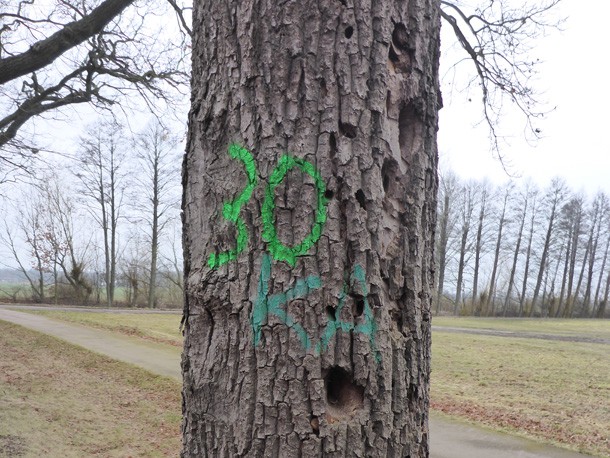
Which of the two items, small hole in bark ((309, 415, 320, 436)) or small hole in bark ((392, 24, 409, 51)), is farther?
small hole in bark ((392, 24, 409, 51))

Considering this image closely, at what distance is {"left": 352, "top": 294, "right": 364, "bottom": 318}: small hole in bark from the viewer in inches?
55.1

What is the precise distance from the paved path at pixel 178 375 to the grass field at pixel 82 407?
65 cm

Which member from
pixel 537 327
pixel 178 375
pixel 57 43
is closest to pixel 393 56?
pixel 57 43

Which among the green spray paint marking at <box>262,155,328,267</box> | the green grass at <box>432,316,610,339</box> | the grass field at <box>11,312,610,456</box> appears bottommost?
the green grass at <box>432,316,610,339</box>

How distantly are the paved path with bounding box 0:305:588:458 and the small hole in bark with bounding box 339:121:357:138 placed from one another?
5.38 m

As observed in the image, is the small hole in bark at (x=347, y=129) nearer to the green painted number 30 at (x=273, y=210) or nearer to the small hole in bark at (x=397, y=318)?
the green painted number 30 at (x=273, y=210)

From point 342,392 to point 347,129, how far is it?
29.1 inches

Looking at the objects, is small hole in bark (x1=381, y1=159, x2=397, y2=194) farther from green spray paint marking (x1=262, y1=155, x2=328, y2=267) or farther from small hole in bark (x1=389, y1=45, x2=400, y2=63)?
small hole in bark (x1=389, y1=45, x2=400, y2=63)

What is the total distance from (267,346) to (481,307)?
4190 centimetres

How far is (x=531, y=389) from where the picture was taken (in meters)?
10.1

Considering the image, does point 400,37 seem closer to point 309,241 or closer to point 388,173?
point 388,173

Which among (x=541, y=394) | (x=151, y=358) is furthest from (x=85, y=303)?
(x=541, y=394)

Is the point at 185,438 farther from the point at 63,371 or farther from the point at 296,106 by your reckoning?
the point at 63,371

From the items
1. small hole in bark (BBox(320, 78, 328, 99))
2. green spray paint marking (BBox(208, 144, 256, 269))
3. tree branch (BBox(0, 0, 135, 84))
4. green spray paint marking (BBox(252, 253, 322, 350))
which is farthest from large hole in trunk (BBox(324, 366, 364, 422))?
tree branch (BBox(0, 0, 135, 84))
